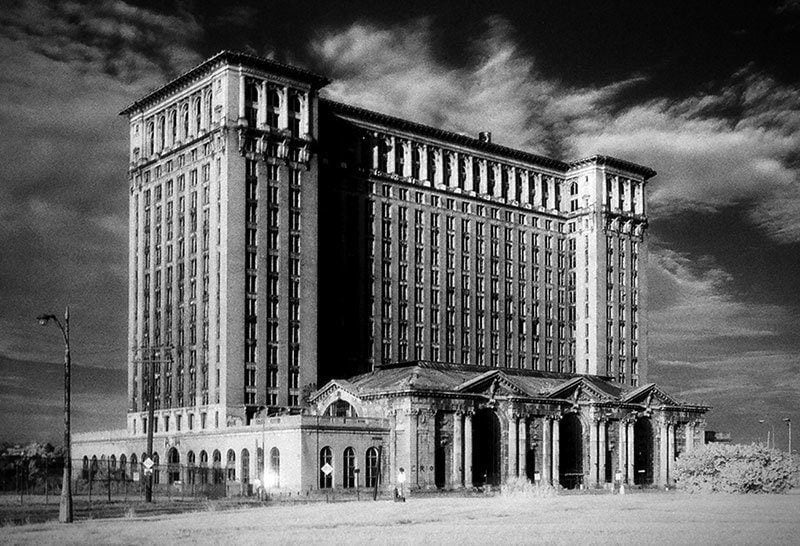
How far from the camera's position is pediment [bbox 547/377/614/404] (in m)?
159

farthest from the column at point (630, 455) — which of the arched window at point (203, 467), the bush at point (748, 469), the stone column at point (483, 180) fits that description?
the arched window at point (203, 467)

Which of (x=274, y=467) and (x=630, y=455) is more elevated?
(x=274, y=467)

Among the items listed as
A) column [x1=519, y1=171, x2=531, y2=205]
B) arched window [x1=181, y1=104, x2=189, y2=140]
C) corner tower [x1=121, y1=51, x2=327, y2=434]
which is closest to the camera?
corner tower [x1=121, y1=51, x2=327, y2=434]

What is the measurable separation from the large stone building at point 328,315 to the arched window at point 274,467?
205mm

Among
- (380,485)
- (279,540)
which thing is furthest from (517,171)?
(279,540)

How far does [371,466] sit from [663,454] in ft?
176

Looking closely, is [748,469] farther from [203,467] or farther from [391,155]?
[391,155]

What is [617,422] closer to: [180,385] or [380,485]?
[380,485]

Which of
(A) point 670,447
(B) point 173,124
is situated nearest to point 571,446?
(A) point 670,447

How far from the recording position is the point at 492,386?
149875 millimetres

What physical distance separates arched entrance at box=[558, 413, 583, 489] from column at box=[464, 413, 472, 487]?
21133mm

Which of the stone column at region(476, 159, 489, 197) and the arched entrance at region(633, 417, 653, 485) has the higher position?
the stone column at region(476, 159, 489, 197)

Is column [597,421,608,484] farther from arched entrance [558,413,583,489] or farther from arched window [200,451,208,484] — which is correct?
arched window [200,451,208,484]

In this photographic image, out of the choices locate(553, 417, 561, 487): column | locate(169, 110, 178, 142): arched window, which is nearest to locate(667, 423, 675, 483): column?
locate(553, 417, 561, 487): column
